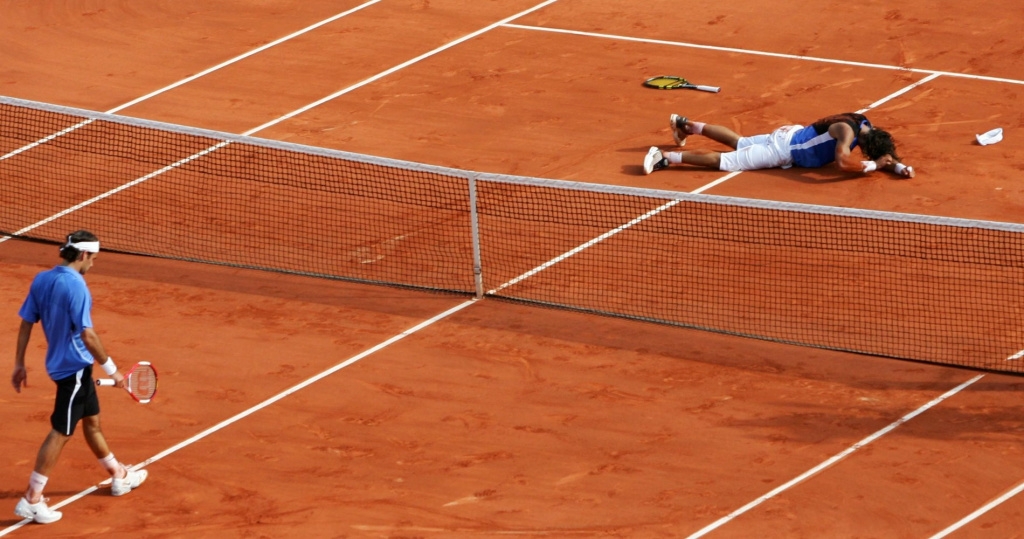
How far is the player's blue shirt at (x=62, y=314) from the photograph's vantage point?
934cm

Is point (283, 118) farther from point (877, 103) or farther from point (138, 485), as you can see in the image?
point (138, 485)

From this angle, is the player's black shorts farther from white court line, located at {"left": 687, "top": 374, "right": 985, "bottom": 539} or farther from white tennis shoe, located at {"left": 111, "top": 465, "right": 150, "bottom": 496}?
white court line, located at {"left": 687, "top": 374, "right": 985, "bottom": 539}

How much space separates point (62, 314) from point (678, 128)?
25.6 ft

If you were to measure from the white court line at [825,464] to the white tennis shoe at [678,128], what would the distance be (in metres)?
4.99

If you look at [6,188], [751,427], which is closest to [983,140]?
[751,427]

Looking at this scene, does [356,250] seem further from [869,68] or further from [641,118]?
[869,68]

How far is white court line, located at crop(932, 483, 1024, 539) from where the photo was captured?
367 inches

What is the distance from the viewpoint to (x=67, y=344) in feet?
30.9

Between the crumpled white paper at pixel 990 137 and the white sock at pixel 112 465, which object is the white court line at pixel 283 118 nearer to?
the white sock at pixel 112 465

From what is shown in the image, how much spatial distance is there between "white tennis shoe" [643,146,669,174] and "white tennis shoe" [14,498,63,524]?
7468 mm

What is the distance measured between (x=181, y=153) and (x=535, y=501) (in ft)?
26.0

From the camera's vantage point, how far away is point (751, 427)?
10695mm

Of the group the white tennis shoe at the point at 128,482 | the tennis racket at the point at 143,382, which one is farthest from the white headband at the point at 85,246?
the white tennis shoe at the point at 128,482

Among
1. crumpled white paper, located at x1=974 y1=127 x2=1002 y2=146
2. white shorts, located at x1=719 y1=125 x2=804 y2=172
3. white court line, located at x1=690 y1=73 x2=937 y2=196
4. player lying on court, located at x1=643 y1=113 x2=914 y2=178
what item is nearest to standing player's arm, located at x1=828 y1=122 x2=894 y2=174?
player lying on court, located at x1=643 y1=113 x2=914 y2=178
